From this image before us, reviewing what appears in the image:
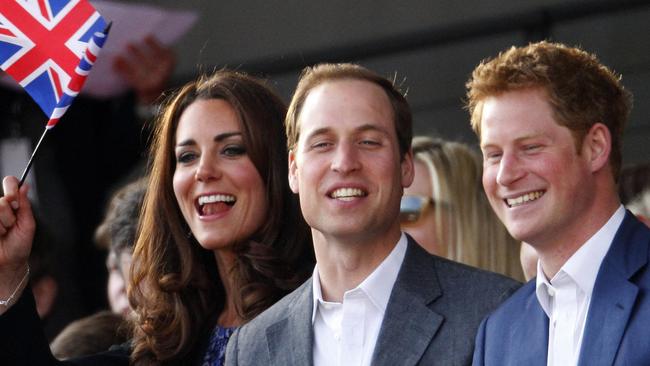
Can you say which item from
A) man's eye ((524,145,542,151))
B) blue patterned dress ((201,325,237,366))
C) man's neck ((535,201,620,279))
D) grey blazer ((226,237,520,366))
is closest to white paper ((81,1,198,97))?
blue patterned dress ((201,325,237,366))

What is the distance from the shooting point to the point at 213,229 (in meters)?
4.73

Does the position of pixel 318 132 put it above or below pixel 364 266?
above

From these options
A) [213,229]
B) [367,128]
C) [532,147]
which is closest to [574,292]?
[532,147]

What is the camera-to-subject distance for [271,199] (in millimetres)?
4797

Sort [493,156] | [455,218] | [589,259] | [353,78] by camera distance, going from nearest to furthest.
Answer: [589,259]
[493,156]
[353,78]
[455,218]

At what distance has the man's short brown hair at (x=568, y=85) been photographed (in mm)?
3717

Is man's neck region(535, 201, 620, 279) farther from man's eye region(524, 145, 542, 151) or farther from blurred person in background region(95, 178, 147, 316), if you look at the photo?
blurred person in background region(95, 178, 147, 316)

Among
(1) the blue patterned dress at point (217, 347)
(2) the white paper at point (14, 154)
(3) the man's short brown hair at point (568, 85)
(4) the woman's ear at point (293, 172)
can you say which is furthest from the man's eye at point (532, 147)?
(2) the white paper at point (14, 154)

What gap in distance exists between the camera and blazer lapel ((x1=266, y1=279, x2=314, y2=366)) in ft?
13.6

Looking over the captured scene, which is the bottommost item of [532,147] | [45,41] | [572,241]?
[572,241]

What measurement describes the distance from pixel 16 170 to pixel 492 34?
3037 mm

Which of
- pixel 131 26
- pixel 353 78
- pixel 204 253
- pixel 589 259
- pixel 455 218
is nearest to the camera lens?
pixel 589 259

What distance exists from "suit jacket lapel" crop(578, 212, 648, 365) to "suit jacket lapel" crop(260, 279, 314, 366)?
0.94 m

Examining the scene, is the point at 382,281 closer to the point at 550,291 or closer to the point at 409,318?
the point at 409,318
